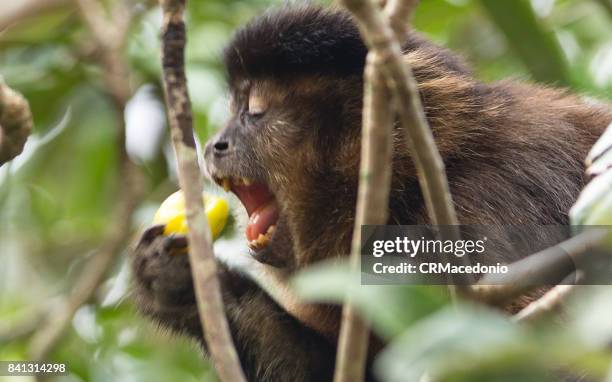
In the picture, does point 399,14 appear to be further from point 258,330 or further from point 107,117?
point 107,117

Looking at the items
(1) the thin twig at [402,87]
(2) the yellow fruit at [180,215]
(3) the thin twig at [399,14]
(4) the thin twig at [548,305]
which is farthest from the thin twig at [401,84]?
(2) the yellow fruit at [180,215]

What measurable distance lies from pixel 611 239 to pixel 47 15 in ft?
13.6

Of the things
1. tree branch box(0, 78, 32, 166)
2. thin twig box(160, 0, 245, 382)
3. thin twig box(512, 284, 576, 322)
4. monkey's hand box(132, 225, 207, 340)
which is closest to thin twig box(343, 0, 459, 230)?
thin twig box(512, 284, 576, 322)

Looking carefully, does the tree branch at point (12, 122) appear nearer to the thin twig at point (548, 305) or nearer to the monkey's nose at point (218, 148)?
the monkey's nose at point (218, 148)

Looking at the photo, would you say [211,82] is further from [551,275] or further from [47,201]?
[551,275]

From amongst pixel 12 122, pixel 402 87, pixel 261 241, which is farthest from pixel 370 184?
pixel 261 241

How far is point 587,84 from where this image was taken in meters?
5.62

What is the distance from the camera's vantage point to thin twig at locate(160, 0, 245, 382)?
251 cm

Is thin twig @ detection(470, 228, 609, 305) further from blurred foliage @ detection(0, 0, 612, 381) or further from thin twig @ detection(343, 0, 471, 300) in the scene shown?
blurred foliage @ detection(0, 0, 612, 381)

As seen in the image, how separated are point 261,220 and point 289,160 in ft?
0.95

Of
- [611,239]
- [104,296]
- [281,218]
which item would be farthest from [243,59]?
[611,239]

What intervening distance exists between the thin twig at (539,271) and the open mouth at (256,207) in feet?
6.15

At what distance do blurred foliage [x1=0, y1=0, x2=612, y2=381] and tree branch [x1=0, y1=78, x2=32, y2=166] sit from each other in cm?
127

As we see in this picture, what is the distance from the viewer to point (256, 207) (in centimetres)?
454
